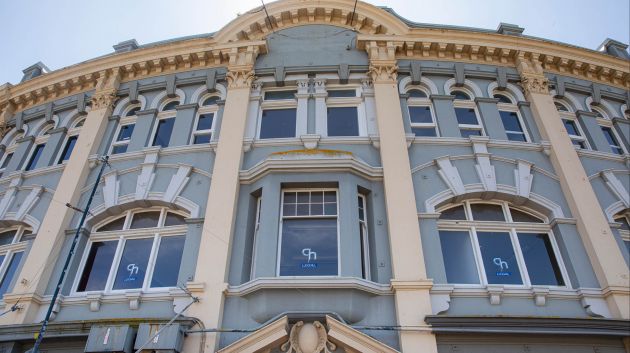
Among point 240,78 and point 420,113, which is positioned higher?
point 240,78

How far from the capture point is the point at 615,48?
54.4 feet

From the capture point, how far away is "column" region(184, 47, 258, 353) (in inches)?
364

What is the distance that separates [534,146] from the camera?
40.6 ft

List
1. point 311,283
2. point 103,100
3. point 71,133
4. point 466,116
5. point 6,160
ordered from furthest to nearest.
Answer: point 6,160 < point 71,133 < point 103,100 < point 466,116 < point 311,283

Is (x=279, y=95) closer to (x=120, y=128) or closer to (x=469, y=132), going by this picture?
(x=120, y=128)

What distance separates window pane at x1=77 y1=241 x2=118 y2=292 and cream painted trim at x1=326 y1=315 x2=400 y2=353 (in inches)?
Result: 231

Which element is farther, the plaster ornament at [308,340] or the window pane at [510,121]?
the window pane at [510,121]

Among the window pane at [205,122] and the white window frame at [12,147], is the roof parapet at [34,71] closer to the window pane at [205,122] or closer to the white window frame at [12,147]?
the white window frame at [12,147]

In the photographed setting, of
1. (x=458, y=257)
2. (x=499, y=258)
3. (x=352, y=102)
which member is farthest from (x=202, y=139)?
(x=499, y=258)

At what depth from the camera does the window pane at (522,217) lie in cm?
1115

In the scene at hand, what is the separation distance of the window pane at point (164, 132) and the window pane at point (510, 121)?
10.2 m

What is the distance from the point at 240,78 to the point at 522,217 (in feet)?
29.2

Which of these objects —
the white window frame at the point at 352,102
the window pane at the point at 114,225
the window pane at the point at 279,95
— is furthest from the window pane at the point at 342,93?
the window pane at the point at 114,225

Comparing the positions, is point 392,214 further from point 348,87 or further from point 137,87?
point 137,87
